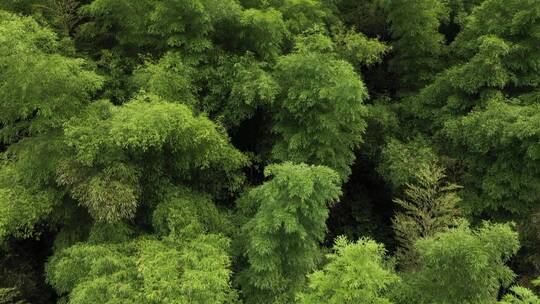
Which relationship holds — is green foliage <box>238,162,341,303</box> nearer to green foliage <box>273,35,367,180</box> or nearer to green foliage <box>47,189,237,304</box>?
green foliage <box>47,189,237,304</box>

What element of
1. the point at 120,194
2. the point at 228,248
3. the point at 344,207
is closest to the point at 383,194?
the point at 344,207

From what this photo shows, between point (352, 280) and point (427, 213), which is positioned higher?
point (352, 280)

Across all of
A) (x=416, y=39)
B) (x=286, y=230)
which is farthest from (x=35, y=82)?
(x=416, y=39)

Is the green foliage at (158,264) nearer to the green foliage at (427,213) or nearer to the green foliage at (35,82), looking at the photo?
the green foliage at (35,82)

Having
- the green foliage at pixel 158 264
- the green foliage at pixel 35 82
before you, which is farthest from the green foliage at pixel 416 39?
the green foliage at pixel 35 82

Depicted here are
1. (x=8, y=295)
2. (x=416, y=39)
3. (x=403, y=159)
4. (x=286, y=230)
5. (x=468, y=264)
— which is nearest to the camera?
(x=468, y=264)

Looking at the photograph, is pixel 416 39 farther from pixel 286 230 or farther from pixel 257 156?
pixel 286 230

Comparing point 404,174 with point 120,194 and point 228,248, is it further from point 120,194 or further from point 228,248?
point 120,194
